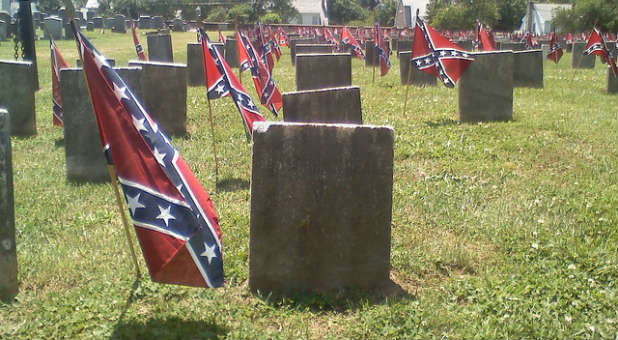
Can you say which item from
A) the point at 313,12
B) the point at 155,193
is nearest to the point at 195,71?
the point at 155,193

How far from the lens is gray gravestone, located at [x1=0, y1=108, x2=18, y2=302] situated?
4.03 metres

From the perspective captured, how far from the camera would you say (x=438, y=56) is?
1024cm

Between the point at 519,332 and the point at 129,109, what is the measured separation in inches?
112

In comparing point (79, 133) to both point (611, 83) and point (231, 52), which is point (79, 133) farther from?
point (231, 52)

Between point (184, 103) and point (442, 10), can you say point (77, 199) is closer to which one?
point (184, 103)

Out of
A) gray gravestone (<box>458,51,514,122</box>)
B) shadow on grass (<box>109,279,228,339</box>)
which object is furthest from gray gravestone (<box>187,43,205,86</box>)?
shadow on grass (<box>109,279,228,339</box>)

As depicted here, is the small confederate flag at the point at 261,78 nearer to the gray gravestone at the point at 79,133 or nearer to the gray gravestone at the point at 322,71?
the gray gravestone at the point at 322,71

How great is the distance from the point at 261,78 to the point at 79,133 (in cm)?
333

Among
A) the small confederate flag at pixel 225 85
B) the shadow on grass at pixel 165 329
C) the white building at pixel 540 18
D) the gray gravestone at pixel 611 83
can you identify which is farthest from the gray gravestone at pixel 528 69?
the white building at pixel 540 18

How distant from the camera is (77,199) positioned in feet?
21.5

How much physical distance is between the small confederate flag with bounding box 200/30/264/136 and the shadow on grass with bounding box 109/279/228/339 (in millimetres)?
3043

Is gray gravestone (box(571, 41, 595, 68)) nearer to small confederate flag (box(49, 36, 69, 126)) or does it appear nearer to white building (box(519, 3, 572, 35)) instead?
small confederate flag (box(49, 36, 69, 126))

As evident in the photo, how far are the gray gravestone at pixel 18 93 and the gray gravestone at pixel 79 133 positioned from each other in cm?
261

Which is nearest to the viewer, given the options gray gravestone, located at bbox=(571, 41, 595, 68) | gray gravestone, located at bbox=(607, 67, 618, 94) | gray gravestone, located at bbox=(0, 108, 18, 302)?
gray gravestone, located at bbox=(0, 108, 18, 302)
